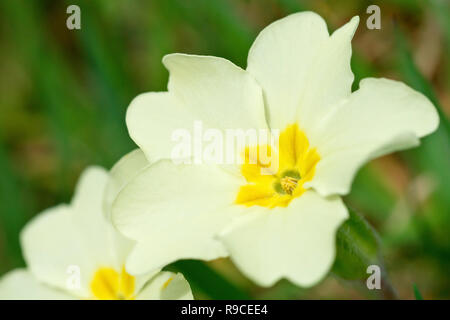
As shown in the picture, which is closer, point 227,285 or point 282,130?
point 282,130

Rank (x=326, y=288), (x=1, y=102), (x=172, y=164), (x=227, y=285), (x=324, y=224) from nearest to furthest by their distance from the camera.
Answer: (x=324, y=224) < (x=172, y=164) < (x=227, y=285) < (x=326, y=288) < (x=1, y=102)

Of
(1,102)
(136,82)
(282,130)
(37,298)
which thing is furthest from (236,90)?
(1,102)

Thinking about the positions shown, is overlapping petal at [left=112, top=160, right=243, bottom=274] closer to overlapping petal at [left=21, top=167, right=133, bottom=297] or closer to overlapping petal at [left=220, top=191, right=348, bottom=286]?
overlapping petal at [left=220, top=191, right=348, bottom=286]

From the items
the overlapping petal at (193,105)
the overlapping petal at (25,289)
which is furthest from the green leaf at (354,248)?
the overlapping petal at (25,289)

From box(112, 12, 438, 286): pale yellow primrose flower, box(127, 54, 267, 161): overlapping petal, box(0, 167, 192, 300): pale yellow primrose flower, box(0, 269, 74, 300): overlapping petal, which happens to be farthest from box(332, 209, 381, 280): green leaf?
box(0, 269, 74, 300): overlapping petal

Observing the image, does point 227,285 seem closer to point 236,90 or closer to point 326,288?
point 236,90
